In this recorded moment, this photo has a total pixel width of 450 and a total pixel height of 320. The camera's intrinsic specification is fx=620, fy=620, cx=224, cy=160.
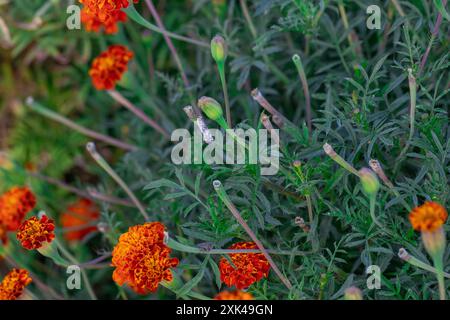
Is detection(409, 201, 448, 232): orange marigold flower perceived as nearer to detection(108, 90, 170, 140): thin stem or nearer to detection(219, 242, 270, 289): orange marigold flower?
detection(219, 242, 270, 289): orange marigold flower

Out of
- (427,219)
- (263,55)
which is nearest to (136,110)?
(263,55)

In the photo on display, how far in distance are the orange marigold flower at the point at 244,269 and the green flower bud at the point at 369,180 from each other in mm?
191

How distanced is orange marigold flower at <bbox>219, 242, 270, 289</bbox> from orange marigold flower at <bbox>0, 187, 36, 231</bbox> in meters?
0.39

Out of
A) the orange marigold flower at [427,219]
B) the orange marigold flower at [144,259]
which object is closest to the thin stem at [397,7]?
the orange marigold flower at [427,219]

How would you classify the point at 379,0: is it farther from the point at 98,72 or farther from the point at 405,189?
the point at 98,72

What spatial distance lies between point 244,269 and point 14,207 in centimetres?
44

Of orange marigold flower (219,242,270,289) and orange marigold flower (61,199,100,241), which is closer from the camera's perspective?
orange marigold flower (219,242,270,289)

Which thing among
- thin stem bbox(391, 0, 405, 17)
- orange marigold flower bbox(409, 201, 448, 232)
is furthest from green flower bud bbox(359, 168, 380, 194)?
thin stem bbox(391, 0, 405, 17)

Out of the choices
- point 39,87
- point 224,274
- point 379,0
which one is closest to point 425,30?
point 379,0

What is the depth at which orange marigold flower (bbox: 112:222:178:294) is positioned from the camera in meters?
0.80

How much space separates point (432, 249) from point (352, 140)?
0.25 m

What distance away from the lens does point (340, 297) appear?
0.88m

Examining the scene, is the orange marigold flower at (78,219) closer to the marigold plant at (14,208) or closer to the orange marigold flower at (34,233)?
the marigold plant at (14,208)

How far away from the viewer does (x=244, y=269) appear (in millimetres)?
823
